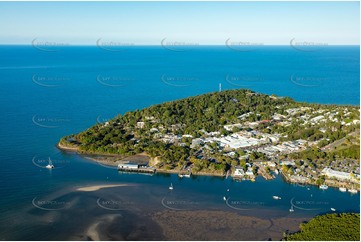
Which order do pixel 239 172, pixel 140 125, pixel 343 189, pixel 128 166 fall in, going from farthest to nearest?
pixel 140 125 → pixel 128 166 → pixel 239 172 → pixel 343 189

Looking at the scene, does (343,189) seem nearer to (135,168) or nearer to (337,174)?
(337,174)

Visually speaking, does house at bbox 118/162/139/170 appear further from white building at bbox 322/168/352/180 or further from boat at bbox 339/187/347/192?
boat at bbox 339/187/347/192

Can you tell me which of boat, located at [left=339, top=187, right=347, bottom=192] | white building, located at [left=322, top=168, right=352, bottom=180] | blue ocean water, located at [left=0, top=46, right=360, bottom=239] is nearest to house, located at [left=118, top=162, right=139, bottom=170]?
blue ocean water, located at [left=0, top=46, right=360, bottom=239]

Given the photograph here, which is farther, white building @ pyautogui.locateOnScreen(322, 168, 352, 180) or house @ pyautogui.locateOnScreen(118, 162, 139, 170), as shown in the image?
house @ pyautogui.locateOnScreen(118, 162, 139, 170)

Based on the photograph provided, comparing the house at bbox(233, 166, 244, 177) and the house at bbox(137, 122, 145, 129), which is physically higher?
the house at bbox(137, 122, 145, 129)

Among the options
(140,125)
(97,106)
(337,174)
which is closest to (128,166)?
(140,125)

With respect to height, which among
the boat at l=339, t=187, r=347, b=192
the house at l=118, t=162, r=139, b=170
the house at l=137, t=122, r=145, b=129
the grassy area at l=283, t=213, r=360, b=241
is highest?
the house at l=137, t=122, r=145, b=129

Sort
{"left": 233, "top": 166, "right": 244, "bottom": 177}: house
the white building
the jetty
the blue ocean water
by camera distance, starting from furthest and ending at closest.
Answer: the jetty, {"left": 233, "top": 166, "right": 244, "bottom": 177}: house, the white building, the blue ocean water

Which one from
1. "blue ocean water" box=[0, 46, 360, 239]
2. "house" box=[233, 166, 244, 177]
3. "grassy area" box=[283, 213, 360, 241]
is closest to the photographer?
"grassy area" box=[283, 213, 360, 241]
